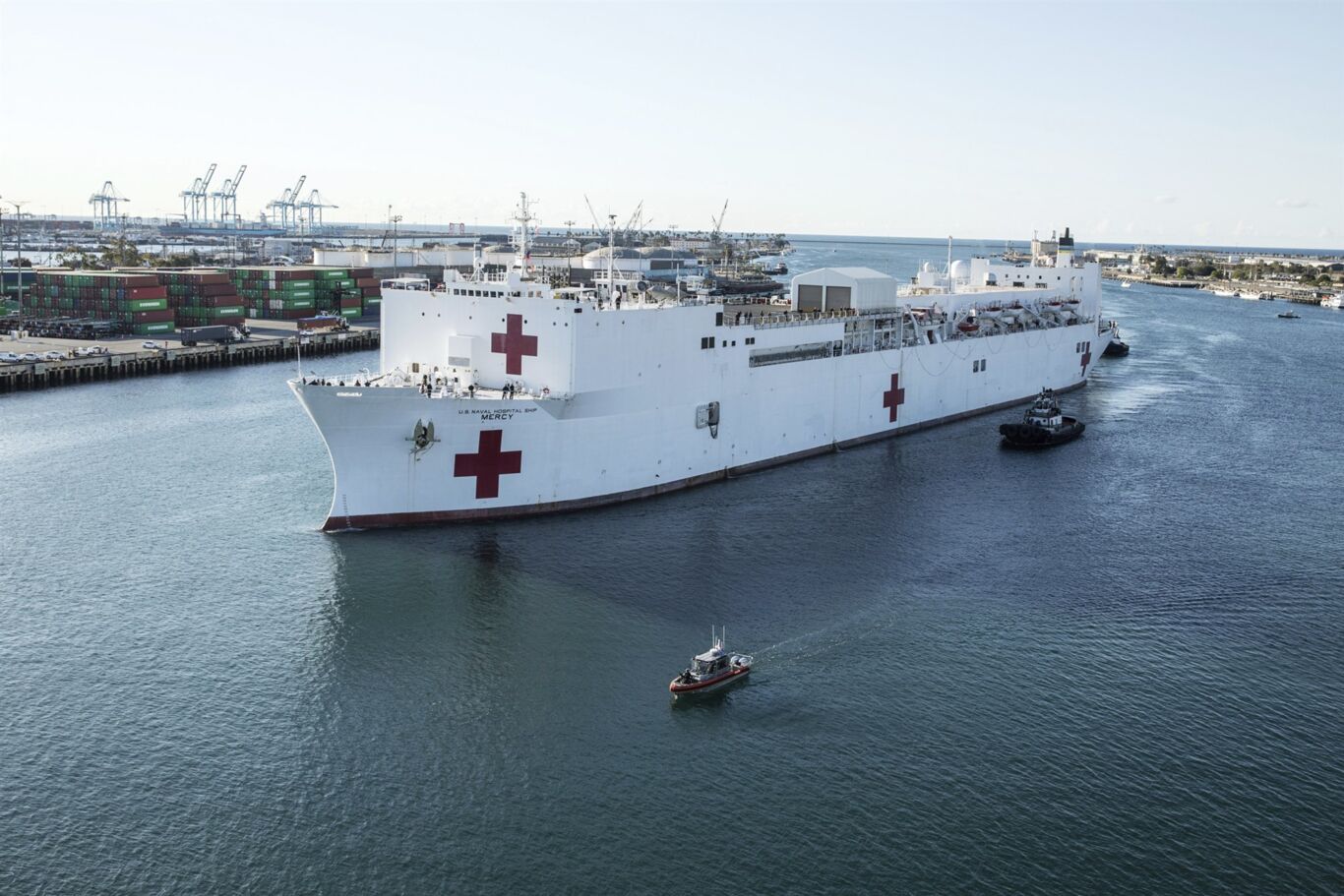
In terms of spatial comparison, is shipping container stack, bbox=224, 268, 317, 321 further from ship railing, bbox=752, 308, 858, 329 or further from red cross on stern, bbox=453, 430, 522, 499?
red cross on stern, bbox=453, 430, 522, 499

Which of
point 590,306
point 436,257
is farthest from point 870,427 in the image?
point 436,257

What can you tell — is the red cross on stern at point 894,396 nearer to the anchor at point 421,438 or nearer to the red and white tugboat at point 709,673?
the anchor at point 421,438

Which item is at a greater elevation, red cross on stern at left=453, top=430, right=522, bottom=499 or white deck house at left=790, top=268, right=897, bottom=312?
white deck house at left=790, top=268, right=897, bottom=312

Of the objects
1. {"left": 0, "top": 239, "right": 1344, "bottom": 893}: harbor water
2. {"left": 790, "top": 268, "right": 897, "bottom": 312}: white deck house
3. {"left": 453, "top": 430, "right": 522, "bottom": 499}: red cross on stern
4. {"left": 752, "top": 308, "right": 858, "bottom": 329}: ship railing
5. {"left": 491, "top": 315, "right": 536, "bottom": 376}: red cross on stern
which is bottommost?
{"left": 0, "top": 239, "right": 1344, "bottom": 893}: harbor water

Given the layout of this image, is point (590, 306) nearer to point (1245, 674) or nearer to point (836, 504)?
point (836, 504)

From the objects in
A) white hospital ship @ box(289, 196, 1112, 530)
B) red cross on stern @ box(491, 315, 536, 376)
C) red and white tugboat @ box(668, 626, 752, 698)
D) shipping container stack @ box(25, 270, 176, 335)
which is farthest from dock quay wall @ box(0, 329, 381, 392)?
red and white tugboat @ box(668, 626, 752, 698)

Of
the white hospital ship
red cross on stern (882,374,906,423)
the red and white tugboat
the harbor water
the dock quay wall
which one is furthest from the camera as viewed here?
the dock quay wall
